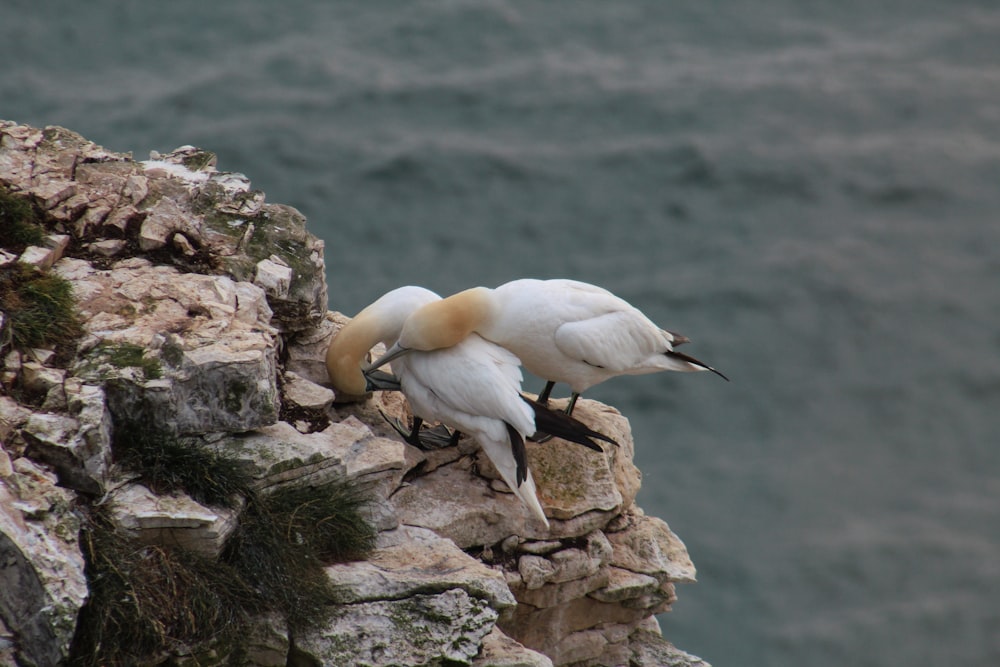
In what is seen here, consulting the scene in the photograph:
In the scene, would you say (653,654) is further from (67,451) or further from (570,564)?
(67,451)

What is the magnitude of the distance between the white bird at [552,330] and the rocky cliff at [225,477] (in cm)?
57

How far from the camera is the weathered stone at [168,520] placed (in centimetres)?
633

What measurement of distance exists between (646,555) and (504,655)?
2.04 meters

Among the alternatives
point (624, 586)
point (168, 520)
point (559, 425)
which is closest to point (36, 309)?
point (168, 520)

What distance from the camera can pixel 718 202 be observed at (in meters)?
25.7

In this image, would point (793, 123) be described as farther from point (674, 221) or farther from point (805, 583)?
point (805, 583)

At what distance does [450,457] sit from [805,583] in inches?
575

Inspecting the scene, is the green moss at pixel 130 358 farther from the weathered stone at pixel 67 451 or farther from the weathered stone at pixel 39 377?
the weathered stone at pixel 67 451

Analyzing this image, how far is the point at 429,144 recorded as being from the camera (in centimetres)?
2502

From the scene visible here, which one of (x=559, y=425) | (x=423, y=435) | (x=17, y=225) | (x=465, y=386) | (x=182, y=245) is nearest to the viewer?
(x=17, y=225)

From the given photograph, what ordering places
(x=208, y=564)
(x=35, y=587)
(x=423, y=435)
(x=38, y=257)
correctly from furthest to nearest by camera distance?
(x=423, y=435), (x=38, y=257), (x=208, y=564), (x=35, y=587)

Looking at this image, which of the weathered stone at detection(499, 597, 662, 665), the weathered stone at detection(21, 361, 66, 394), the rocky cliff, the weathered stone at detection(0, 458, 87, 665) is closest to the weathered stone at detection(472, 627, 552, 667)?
the rocky cliff

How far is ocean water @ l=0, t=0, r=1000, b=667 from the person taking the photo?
21.8 m

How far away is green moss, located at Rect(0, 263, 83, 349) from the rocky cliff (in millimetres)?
12
